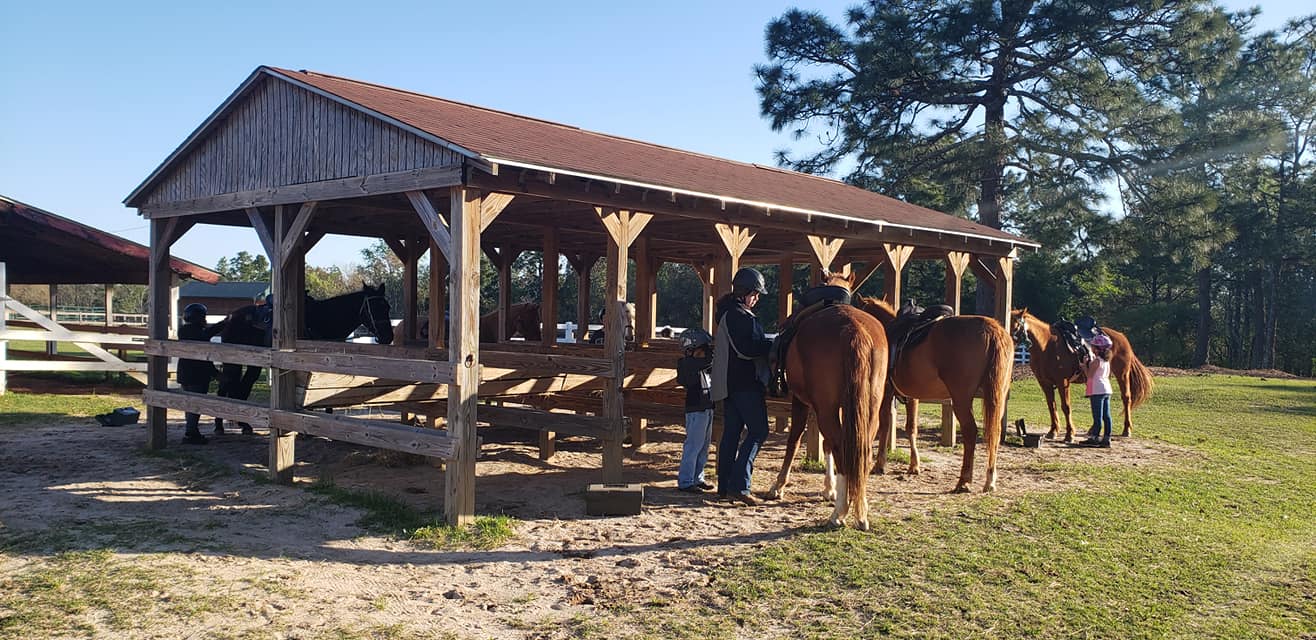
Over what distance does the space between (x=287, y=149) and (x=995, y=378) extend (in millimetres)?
7339

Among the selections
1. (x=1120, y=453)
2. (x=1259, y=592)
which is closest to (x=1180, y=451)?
(x=1120, y=453)

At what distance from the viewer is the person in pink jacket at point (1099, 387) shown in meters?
12.0

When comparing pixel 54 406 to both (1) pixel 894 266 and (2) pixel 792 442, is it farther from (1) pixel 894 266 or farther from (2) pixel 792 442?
(1) pixel 894 266

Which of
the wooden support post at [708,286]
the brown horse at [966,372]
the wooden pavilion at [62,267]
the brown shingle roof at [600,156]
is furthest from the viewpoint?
the wooden pavilion at [62,267]

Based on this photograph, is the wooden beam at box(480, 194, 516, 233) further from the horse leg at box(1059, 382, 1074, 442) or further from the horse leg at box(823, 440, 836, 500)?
the horse leg at box(1059, 382, 1074, 442)

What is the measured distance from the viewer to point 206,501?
7965 millimetres

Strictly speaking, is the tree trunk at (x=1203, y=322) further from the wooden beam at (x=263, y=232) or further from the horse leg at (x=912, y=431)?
the wooden beam at (x=263, y=232)

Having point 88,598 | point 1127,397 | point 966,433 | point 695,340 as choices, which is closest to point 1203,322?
point 1127,397

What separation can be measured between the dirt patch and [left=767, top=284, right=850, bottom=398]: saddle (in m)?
1.09

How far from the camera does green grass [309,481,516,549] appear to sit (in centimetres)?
658

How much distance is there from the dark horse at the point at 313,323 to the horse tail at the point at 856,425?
24.9ft

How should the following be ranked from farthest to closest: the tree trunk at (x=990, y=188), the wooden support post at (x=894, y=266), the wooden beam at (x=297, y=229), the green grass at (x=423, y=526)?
the tree trunk at (x=990, y=188), the wooden support post at (x=894, y=266), the wooden beam at (x=297, y=229), the green grass at (x=423, y=526)

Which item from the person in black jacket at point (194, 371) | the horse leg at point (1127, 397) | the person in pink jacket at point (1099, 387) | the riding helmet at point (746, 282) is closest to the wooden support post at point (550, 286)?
the person in black jacket at point (194, 371)

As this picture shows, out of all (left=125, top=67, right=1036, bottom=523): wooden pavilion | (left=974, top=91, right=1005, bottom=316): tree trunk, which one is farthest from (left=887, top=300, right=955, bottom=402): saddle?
(left=974, top=91, right=1005, bottom=316): tree trunk
